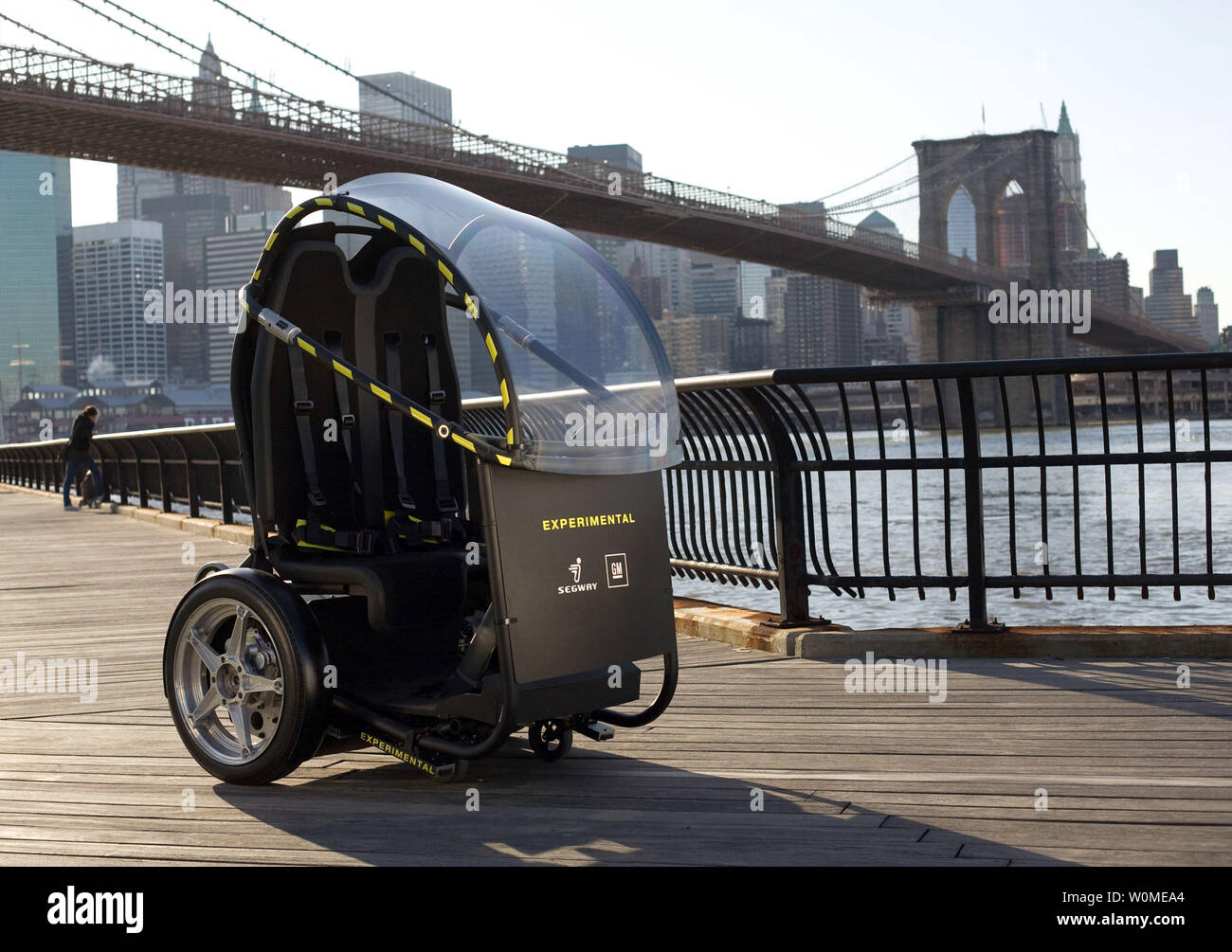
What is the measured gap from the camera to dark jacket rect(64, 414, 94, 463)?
19.1 m

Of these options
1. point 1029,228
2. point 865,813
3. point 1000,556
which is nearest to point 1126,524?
point 1000,556

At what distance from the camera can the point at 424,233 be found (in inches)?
132

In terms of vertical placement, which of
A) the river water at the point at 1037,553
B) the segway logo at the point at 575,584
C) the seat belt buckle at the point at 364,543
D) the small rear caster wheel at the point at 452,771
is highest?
the seat belt buckle at the point at 364,543

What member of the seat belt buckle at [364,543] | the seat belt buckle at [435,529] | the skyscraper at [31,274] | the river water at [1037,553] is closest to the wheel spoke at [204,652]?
the seat belt buckle at [364,543]

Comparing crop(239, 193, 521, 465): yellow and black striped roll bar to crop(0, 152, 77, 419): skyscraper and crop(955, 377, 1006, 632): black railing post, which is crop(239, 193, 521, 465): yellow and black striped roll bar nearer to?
crop(955, 377, 1006, 632): black railing post

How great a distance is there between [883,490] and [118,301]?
223ft

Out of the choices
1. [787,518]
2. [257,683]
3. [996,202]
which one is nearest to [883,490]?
[787,518]

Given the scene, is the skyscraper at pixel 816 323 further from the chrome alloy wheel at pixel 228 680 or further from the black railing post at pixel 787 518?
the chrome alloy wheel at pixel 228 680

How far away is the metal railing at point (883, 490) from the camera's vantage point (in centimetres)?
518

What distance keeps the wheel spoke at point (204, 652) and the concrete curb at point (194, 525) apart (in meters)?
4.95

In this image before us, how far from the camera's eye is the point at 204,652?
12.0 feet

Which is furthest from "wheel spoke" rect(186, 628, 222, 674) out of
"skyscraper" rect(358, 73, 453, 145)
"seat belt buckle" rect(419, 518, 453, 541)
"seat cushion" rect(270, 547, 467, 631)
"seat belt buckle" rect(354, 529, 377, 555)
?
"skyscraper" rect(358, 73, 453, 145)

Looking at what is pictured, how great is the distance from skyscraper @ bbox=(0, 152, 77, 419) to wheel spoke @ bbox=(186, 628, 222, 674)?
89.1 meters
